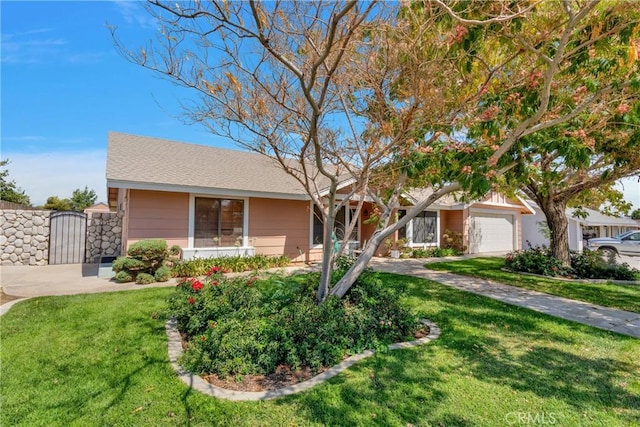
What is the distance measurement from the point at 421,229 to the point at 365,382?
14.3 m

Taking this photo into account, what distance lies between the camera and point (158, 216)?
9.92 meters

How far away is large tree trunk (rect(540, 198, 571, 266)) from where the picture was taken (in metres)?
11.5

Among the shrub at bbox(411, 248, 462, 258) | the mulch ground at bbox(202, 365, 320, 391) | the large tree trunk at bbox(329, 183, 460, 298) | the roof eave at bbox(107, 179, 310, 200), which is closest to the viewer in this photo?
the mulch ground at bbox(202, 365, 320, 391)

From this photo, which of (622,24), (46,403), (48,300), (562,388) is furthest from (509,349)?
(48,300)

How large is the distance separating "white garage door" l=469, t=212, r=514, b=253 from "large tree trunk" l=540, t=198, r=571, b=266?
642 cm

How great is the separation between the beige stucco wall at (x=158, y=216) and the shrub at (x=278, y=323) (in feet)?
15.0

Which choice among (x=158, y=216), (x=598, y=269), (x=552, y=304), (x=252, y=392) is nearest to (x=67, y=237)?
(x=158, y=216)

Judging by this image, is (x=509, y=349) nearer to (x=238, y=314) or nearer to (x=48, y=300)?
(x=238, y=314)

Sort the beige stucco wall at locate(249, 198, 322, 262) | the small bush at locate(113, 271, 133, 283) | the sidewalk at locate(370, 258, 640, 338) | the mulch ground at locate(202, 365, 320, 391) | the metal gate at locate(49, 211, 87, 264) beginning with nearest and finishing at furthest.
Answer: the mulch ground at locate(202, 365, 320, 391)
the sidewalk at locate(370, 258, 640, 338)
the small bush at locate(113, 271, 133, 283)
the beige stucco wall at locate(249, 198, 322, 262)
the metal gate at locate(49, 211, 87, 264)

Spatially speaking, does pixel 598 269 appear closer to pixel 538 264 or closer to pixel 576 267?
pixel 576 267

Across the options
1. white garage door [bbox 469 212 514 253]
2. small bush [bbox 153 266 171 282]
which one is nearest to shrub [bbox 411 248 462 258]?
white garage door [bbox 469 212 514 253]

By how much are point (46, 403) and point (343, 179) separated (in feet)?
29.3

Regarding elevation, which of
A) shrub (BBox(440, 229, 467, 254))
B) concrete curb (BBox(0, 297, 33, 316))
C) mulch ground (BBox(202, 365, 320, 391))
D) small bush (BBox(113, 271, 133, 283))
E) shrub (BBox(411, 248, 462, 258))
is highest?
shrub (BBox(440, 229, 467, 254))

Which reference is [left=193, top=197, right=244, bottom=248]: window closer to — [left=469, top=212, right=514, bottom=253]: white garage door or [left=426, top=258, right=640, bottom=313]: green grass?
[left=426, top=258, right=640, bottom=313]: green grass
